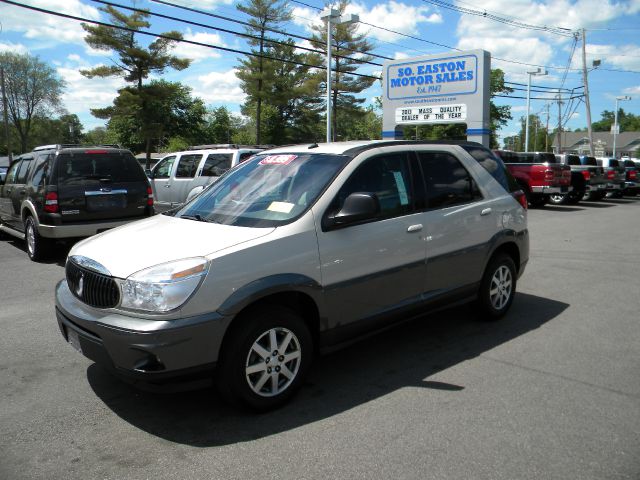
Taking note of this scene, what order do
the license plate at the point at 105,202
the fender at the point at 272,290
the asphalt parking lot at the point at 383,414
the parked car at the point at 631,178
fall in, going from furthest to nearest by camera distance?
1. the parked car at the point at 631,178
2. the license plate at the point at 105,202
3. the fender at the point at 272,290
4. the asphalt parking lot at the point at 383,414

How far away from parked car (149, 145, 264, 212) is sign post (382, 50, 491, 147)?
23.8 feet

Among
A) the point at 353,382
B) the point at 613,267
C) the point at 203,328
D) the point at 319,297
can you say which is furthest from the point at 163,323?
the point at 613,267

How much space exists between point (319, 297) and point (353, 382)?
2.58ft

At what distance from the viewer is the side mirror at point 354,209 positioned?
3783mm

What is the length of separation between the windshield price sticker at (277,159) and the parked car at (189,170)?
727 centimetres

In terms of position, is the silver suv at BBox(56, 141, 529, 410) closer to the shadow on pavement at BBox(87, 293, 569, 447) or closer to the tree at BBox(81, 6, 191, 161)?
the shadow on pavement at BBox(87, 293, 569, 447)

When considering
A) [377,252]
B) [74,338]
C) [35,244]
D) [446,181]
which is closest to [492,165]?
[446,181]

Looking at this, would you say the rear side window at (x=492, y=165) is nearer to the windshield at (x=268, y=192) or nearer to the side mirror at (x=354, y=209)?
the windshield at (x=268, y=192)

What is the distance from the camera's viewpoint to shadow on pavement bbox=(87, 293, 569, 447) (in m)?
3.43

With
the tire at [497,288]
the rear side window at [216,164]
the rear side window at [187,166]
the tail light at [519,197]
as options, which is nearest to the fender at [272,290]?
the tire at [497,288]

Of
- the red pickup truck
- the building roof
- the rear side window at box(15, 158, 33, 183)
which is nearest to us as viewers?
the rear side window at box(15, 158, 33, 183)

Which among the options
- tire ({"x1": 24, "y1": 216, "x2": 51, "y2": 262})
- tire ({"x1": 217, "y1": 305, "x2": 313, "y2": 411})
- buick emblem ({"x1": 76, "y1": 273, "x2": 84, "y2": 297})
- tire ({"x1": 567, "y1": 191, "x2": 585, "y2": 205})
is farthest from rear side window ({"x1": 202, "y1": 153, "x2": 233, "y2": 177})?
tire ({"x1": 567, "y1": 191, "x2": 585, "y2": 205})

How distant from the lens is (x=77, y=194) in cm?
860

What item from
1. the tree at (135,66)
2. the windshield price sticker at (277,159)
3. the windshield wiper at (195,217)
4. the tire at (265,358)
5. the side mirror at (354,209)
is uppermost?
the tree at (135,66)
